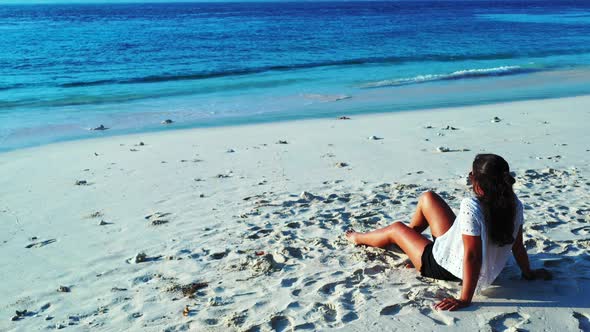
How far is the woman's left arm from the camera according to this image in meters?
3.77

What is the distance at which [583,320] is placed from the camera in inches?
144

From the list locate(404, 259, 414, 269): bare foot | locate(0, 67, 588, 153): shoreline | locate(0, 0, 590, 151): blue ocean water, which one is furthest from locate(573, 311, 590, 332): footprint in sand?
locate(0, 0, 590, 151): blue ocean water

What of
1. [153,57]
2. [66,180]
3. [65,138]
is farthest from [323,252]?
[153,57]

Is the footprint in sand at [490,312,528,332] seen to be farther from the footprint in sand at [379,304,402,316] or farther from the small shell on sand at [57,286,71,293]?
the small shell on sand at [57,286,71,293]

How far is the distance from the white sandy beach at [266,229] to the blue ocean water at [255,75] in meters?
3.46

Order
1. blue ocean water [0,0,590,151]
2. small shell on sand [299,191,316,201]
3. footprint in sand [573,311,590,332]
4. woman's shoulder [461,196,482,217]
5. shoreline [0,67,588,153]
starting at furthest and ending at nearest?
blue ocean water [0,0,590,151] → shoreline [0,67,588,153] → small shell on sand [299,191,316,201] → woman's shoulder [461,196,482,217] → footprint in sand [573,311,590,332]

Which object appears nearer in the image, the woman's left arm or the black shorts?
the woman's left arm

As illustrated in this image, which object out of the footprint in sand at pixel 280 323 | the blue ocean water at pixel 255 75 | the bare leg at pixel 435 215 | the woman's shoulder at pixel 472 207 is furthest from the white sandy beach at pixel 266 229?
the blue ocean water at pixel 255 75

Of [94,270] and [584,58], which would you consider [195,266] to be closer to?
[94,270]

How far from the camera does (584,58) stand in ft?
79.6

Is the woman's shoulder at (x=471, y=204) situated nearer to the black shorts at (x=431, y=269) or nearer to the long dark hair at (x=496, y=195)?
the long dark hair at (x=496, y=195)

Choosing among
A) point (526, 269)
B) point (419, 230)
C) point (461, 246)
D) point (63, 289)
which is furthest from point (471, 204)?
point (63, 289)

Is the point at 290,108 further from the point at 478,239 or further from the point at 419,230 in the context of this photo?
the point at 478,239

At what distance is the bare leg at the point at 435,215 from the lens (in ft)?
14.6
